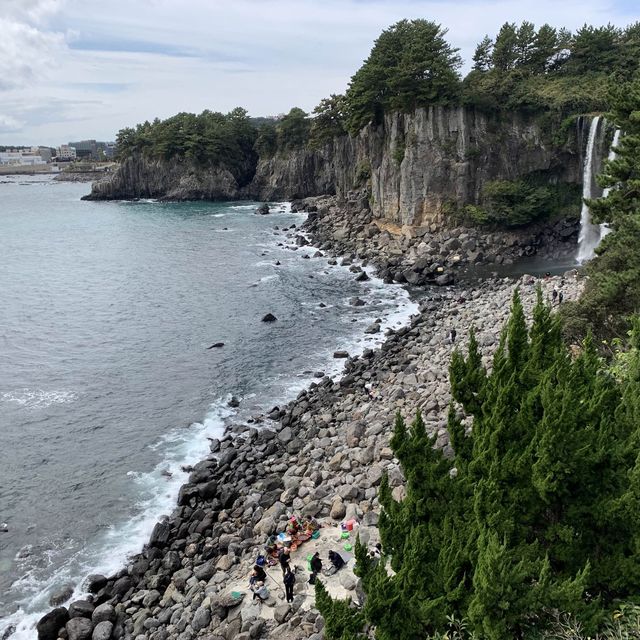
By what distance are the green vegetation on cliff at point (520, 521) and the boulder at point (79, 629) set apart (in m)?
11.3

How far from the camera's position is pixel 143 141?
11575cm

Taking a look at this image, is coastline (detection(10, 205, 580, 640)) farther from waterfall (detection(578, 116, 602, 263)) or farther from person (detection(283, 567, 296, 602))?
waterfall (detection(578, 116, 602, 263))

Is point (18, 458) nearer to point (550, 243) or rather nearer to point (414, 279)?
point (414, 279)

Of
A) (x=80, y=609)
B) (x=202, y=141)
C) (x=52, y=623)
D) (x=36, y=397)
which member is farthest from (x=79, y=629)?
(x=202, y=141)

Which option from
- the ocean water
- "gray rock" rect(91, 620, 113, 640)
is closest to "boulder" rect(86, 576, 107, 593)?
the ocean water

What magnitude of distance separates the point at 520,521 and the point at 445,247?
4558 centimetres

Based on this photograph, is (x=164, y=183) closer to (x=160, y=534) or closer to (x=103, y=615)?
(x=160, y=534)

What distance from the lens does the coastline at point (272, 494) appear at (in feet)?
54.1

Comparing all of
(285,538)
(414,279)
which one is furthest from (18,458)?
(414,279)

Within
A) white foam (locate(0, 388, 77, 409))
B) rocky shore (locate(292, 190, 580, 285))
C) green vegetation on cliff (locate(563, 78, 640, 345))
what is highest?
green vegetation on cliff (locate(563, 78, 640, 345))

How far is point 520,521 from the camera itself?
11.1 m

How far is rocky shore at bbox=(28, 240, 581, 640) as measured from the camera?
53.3ft

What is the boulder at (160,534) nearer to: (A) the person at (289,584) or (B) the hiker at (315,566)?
(A) the person at (289,584)

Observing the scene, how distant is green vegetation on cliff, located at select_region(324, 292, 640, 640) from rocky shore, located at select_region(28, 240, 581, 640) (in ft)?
16.4
